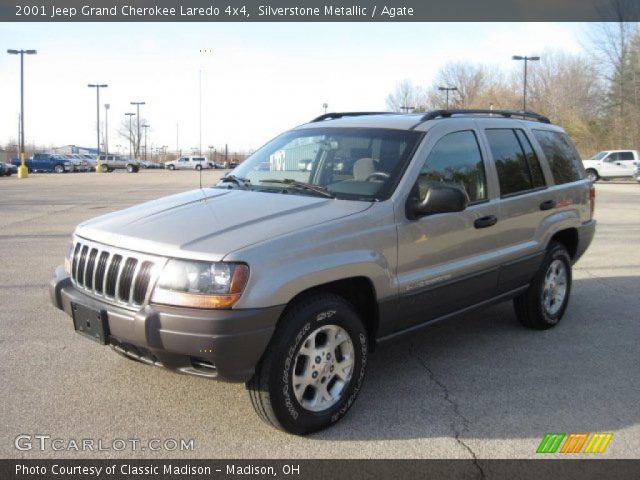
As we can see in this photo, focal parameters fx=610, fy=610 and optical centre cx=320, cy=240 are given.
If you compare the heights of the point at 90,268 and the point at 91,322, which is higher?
the point at 90,268

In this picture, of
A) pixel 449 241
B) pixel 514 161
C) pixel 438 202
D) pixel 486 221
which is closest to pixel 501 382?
pixel 449 241

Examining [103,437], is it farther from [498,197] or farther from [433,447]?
[498,197]

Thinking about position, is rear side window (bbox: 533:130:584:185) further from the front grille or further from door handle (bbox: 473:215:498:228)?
the front grille

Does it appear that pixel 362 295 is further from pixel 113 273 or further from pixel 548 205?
pixel 548 205

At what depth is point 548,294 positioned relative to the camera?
567 centimetres

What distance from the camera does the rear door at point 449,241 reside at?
13.2ft

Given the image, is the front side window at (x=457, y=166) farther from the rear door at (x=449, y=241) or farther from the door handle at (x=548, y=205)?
the door handle at (x=548, y=205)

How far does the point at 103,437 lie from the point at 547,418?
264 cm

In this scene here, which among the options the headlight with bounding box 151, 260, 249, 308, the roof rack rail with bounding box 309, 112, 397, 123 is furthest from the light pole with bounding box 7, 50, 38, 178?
the headlight with bounding box 151, 260, 249, 308

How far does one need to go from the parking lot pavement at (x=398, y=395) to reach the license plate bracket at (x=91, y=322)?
52 cm

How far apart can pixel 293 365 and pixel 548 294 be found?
322 cm

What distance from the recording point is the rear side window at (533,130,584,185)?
5699mm

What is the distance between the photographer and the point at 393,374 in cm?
446
